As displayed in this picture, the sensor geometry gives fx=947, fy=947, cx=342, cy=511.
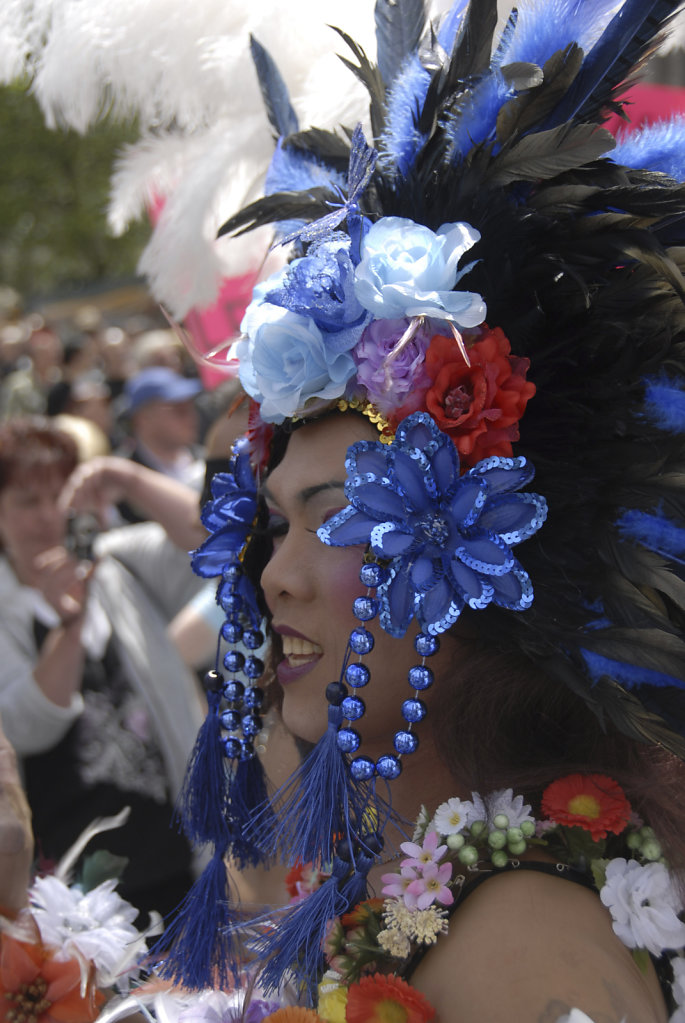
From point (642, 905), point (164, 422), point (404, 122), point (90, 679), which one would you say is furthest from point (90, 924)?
point (164, 422)

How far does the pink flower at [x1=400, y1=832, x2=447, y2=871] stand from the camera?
139 cm

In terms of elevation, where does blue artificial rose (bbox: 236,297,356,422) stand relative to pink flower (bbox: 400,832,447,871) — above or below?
above

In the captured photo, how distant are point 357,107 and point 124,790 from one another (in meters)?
1.83

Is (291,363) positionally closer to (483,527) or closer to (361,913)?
(483,527)

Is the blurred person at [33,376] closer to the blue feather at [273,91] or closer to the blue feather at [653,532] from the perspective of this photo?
the blue feather at [273,91]

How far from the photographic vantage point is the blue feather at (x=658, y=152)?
1.55 metres

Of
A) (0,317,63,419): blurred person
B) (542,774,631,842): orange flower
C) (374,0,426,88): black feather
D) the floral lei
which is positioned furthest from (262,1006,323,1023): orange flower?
(0,317,63,419): blurred person

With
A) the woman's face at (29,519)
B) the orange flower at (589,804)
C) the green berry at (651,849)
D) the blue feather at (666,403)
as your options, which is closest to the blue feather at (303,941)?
the orange flower at (589,804)

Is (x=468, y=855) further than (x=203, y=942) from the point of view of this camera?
No

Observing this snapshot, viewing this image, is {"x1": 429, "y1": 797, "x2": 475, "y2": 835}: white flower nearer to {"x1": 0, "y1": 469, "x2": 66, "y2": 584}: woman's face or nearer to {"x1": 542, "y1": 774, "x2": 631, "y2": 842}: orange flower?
{"x1": 542, "y1": 774, "x2": 631, "y2": 842}: orange flower

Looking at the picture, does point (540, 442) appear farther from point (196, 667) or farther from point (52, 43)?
point (196, 667)

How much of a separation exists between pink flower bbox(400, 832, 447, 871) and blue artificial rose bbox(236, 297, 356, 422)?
0.69 metres

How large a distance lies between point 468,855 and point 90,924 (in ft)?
2.35

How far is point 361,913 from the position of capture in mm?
1412
